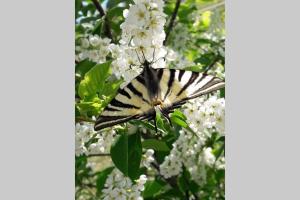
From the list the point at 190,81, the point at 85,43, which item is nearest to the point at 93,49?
the point at 85,43

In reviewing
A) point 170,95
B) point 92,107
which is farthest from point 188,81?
point 92,107

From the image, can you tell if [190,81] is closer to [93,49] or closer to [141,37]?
[141,37]

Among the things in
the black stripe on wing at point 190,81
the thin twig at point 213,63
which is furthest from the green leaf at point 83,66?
the black stripe on wing at point 190,81

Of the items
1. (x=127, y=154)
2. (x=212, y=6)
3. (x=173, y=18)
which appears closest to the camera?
(x=127, y=154)

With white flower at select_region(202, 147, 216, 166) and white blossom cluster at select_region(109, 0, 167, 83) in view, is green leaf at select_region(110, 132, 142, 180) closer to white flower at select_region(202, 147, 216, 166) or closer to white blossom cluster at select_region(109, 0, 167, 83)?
white blossom cluster at select_region(109, 0, 167, 83)

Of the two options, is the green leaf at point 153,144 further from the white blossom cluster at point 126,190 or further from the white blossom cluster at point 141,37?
the white blossom cluster at point 141,37

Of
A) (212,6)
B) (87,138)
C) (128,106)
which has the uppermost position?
(212,6)

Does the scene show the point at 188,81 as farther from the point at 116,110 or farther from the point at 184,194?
the point at 184,194

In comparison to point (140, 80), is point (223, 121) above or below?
below
